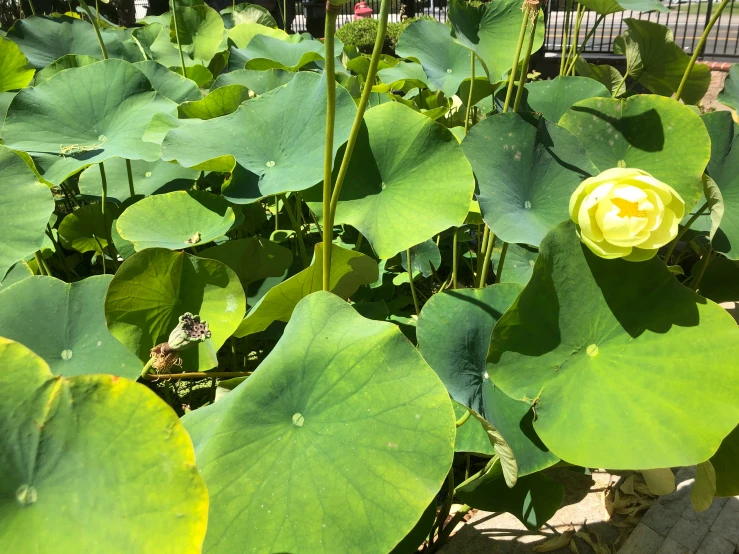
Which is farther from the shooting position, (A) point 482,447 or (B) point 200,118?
(B) point 200,118

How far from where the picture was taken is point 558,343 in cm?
92

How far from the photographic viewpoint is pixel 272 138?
1.30 meters

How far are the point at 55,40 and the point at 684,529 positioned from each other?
8.90 ft

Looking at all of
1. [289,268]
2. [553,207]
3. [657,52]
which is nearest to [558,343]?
[553,207]

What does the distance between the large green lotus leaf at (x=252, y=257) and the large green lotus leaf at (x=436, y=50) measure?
859 mm

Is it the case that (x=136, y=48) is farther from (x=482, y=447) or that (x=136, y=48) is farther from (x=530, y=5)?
(x=482, y=447)

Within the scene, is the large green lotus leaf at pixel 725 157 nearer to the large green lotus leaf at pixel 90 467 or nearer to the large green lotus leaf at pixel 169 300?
the large green lotus leaf at pixel 169 300

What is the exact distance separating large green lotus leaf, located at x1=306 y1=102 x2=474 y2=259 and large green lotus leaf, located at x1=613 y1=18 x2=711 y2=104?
88 centimetres

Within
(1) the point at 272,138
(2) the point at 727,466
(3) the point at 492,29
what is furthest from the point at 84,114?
(2) the point at 727,466

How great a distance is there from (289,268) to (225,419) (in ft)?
2.03

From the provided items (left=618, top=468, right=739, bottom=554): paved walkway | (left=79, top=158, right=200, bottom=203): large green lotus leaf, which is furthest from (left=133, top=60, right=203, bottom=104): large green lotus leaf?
(left=618, top=468, right=739, bottom=554): paved walkway

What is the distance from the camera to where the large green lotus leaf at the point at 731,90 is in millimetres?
1610

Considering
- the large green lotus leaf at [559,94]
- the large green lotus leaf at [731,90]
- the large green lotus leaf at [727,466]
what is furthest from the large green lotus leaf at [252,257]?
the large green lotus leaf at [731,90]

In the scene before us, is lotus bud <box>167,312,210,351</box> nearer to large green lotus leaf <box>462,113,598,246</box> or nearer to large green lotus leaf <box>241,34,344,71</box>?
large green lotus leaf <box>462,113,598,246</box>
